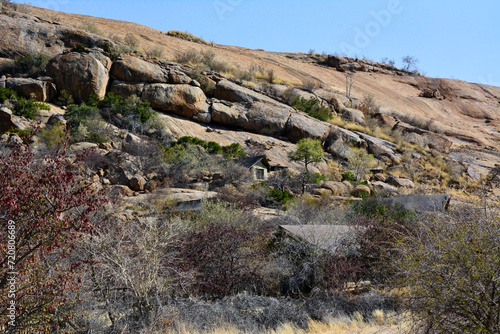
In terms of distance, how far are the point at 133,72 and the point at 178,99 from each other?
5.13 metres

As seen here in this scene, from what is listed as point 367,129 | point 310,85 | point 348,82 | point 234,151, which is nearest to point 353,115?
point 367,129

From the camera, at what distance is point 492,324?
5.29 m

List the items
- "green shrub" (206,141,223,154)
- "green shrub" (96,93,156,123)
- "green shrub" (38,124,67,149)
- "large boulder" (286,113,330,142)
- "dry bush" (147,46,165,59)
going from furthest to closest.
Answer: "dry bush" (147,46,165,59) → "large boulder" (286,113,330,142) → "green shrub" (96,93,156,123) → "green shrub" (206,141,223,154) → "green shrub" (38,124,67,149)

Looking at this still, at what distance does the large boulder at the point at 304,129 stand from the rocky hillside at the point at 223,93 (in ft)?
0.33

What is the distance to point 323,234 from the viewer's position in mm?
12133

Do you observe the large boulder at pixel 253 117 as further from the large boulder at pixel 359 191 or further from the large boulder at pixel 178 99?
the large boulder at pixel 359 191

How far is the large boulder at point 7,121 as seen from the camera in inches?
1085

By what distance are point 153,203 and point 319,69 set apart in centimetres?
4811

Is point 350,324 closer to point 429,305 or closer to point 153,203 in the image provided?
point 429,305

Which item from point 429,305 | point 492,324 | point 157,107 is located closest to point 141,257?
point 429,305

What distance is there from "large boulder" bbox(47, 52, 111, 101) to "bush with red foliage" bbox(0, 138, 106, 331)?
1227 inches

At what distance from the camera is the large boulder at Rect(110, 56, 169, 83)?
36375mm

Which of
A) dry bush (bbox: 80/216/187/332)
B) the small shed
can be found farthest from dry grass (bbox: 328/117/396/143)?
dry bush (bbox: 80/216/187/332)

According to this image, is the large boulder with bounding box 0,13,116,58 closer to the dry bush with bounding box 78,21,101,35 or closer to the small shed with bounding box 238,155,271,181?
the dry bush with bounding box 78,21,101,35
